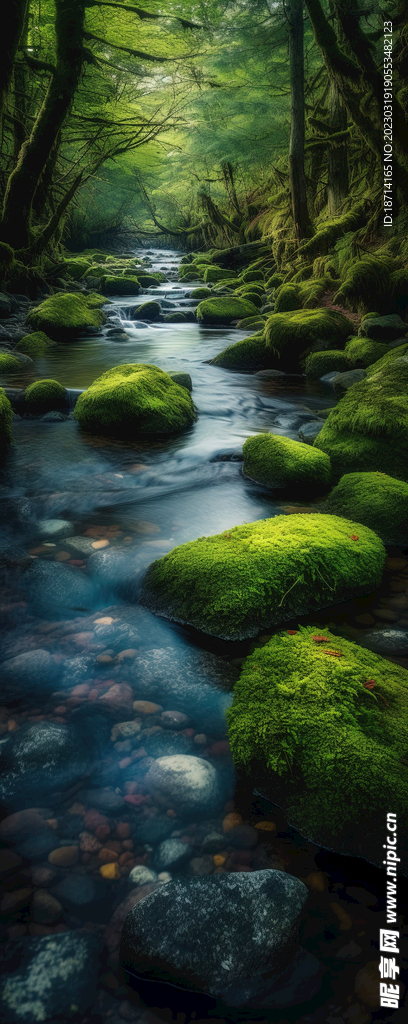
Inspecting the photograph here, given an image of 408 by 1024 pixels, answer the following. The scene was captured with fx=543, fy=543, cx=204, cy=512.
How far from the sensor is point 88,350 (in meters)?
11.1

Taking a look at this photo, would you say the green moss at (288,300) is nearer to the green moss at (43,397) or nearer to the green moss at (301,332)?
the green moss at (301,332)

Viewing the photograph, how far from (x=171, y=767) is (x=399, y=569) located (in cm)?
201

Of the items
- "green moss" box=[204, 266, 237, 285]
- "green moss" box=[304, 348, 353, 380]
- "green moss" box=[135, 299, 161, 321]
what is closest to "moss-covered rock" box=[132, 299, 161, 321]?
"green moss" box=[135, 299, 161, 321]

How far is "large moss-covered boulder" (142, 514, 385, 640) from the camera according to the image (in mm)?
2783

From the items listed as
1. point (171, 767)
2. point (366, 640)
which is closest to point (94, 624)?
point (171, 767)

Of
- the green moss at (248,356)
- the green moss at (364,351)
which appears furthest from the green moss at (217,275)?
the green moss at (364,351)

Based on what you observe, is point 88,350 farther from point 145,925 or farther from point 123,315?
point 145,925

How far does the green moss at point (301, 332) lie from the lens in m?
9.48

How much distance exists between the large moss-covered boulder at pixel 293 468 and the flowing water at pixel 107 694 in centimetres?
19

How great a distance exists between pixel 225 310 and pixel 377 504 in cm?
1210

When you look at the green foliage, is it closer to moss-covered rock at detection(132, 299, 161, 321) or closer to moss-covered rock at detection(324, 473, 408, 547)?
moss-covered rock at detection(132, 299, 161, 321)

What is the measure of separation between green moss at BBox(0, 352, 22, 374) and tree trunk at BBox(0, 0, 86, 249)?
22.0 feet

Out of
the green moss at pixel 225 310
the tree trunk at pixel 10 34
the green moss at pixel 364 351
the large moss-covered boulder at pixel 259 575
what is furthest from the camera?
the green moss at pixel 225 310

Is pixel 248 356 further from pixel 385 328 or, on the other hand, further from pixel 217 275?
pixel 217 275
